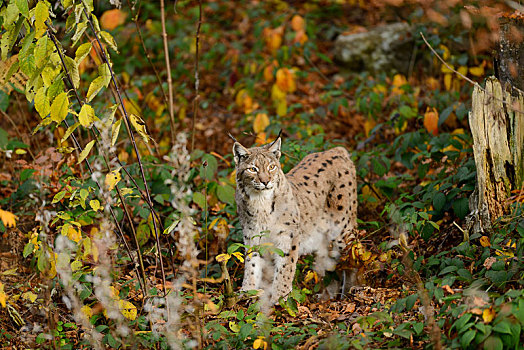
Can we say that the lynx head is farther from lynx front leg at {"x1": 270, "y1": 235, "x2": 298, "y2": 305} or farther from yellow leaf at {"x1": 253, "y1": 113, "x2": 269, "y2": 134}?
yellow leaf at {"x1": 253, "y1": 113, "x2": 269, "y2": 134}

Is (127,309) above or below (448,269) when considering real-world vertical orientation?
below

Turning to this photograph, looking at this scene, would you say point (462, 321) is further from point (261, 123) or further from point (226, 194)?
point (261, 123)

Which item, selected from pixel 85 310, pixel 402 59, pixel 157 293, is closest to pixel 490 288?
pixel 157 293

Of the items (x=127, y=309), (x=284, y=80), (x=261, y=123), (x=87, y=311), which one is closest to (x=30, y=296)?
(x=87, y=311)

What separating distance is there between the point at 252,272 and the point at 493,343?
2.51m

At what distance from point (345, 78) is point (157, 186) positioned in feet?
17.9

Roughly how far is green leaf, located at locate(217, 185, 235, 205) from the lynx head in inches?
15.0

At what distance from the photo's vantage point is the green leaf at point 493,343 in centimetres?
325

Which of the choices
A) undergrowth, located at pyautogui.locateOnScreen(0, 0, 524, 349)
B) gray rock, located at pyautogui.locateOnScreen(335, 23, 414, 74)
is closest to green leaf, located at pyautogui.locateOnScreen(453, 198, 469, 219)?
undergrowth, located at pyautogui.locateOnScreen(0, 0, 524, 349)

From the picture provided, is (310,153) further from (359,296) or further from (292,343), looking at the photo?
(292,343)

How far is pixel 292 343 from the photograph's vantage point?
390cm

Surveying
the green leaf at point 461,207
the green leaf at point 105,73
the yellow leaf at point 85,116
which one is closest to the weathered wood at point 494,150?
the green leaf at point 461,207

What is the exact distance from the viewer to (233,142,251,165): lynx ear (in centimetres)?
533

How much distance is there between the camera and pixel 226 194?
19.1 ft
